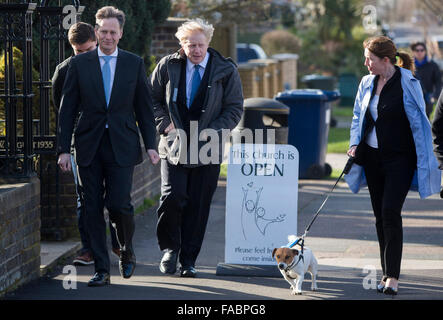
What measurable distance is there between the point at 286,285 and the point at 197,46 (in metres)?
1.90

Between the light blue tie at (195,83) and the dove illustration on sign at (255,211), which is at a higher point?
the light blue tie at (195,83)

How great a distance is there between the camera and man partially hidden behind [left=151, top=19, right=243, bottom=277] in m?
7.13

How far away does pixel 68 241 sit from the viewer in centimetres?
841

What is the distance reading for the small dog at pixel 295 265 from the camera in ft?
21.2

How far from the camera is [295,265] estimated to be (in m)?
6.53

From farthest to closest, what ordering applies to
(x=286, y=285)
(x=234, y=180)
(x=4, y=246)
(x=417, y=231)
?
(x=417, y=231)
(x=234, y=180)
(x=286, y=285)
(x=4, y=246)

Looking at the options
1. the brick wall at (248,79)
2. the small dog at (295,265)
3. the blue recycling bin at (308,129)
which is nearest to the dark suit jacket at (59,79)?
the small dog at (295,265)

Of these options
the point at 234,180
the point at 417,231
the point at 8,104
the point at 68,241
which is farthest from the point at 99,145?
the point at 417,231

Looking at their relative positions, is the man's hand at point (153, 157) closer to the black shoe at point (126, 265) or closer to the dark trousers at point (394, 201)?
the black shoe at point (126, 265)

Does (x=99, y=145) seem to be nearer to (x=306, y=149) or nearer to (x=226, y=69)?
(x=226, y=69)

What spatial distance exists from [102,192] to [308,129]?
667 cm

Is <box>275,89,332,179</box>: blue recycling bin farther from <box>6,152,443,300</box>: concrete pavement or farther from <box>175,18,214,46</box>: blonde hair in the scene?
<box>175,18,214,46</box>: blonde hair

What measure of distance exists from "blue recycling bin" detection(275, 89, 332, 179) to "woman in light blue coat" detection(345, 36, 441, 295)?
20.4 feet

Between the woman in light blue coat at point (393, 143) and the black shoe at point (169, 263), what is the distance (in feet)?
5.30
